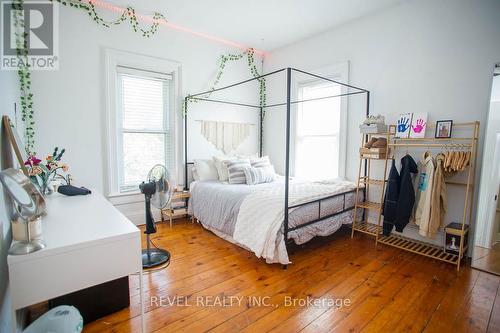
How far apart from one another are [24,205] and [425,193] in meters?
3.05

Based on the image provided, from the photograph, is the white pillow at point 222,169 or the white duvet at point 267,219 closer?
the white duvet at point 267,219

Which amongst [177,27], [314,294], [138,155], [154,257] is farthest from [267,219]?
[177,27]

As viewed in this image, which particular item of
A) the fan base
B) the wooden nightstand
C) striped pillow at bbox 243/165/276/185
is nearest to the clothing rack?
striped pillow at bbox 243/165/276/185

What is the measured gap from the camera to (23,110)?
256cm

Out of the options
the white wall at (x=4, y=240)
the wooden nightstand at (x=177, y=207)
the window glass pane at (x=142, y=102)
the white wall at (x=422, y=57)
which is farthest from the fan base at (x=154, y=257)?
the white wall at (x=422, y=57)

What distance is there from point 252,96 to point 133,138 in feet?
6.99

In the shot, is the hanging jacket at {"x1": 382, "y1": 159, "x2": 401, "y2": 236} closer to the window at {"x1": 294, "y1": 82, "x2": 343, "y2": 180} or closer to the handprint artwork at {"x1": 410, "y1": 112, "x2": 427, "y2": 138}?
the handprint artwork at {"x1": 410, "y1": 112, "x2": 427, "y2": 138}

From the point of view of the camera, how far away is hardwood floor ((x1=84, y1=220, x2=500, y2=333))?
160 centimetres

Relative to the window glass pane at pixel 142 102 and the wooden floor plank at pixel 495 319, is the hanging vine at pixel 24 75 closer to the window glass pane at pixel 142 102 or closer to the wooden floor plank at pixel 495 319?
the window glass pane at pixel 142 102

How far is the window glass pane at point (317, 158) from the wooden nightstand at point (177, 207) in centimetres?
179

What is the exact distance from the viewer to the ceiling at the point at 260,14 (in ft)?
9.52

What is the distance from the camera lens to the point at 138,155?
11.4ft

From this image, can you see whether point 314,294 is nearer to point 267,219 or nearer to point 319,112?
point 267,219

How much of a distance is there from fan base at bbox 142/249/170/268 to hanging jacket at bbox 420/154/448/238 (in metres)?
2.51
